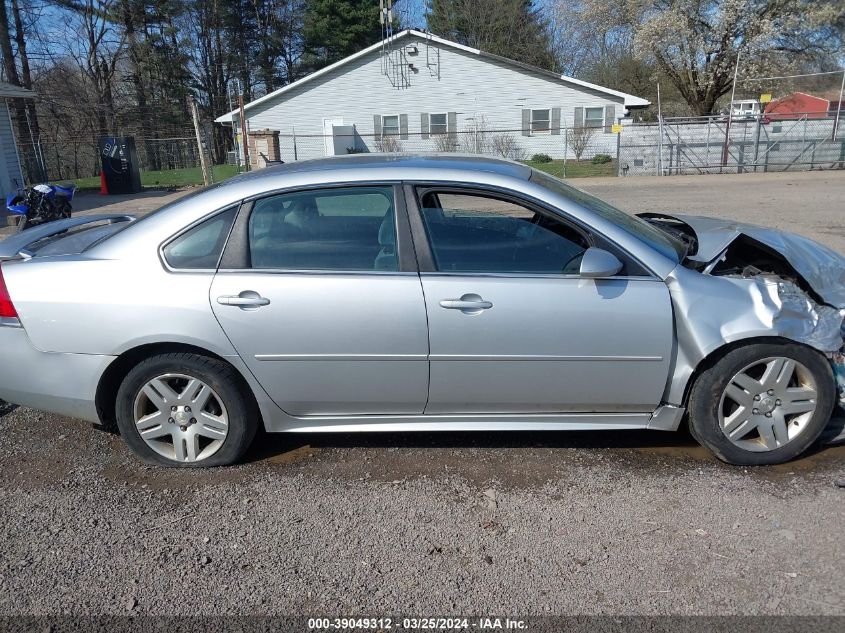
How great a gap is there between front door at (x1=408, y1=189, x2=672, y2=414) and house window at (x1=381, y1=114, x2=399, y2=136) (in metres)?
30.6

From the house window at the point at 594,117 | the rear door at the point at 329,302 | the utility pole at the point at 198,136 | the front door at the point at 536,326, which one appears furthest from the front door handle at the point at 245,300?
the house window at the point at 594,117

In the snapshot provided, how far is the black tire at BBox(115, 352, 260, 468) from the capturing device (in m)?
3.41

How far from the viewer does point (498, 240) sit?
3.46m

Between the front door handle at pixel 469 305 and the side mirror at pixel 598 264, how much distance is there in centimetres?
48

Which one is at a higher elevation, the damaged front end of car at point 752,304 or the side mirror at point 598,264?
the side mirror at point 598,264

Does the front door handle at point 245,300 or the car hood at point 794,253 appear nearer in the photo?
the front door handle at point 245,300

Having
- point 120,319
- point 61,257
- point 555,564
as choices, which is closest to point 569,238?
point 555,564

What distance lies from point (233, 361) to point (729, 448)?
2.56 m

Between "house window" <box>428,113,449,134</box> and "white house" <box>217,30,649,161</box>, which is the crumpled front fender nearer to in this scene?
"white house" <box>217,30,649,161</box>

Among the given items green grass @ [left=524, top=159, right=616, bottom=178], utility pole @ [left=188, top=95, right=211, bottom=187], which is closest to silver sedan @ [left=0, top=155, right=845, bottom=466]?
utility pole @ [left=188, top=95, right=211, bottom=187]

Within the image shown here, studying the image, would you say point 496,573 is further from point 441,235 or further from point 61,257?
point 61,257

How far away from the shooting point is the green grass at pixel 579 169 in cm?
2558

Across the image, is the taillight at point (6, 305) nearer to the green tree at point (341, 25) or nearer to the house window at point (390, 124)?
the house window at point (390, 124)

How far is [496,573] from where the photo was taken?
2.75m
